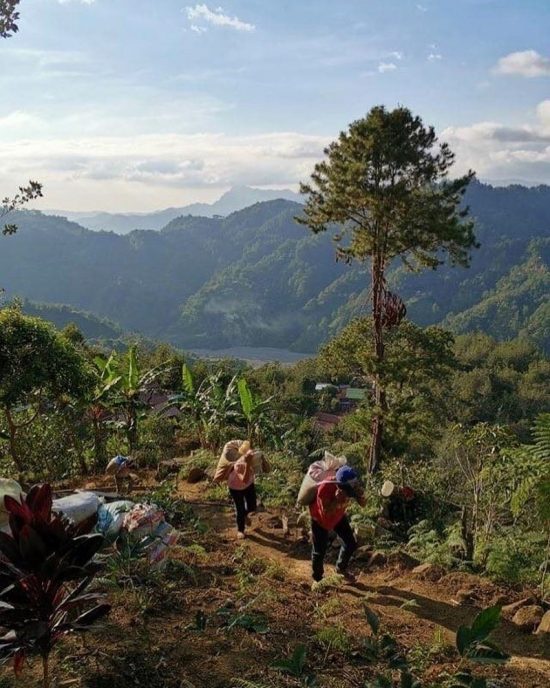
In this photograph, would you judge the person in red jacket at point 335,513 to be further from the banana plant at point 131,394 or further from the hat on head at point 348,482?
the banana plant at point 131,394

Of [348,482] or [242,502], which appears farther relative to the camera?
[242,502]

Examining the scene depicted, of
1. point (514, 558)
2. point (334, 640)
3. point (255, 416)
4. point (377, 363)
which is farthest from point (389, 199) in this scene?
point (334, 640)

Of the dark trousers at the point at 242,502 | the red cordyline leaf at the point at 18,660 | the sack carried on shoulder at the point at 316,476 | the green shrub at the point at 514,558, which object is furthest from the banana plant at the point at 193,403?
the red cordyline leaf at the point at 18,660

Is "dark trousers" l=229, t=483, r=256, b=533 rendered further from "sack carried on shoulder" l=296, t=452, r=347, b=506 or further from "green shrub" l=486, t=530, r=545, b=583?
"green shrub" l=486, t=530, r=545, b=583

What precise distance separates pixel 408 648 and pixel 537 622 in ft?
3.77

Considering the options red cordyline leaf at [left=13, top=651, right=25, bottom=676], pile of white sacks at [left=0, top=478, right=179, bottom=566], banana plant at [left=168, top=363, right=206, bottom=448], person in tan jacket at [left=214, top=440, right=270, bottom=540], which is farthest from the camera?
banana plant at [left=168, top=363, right=206, bottom=448]

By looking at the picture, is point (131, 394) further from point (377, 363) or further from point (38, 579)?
point (38, 579)

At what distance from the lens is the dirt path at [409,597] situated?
12.7ft

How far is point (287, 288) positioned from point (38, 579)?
174m

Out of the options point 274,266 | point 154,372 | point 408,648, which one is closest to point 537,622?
point 408,648

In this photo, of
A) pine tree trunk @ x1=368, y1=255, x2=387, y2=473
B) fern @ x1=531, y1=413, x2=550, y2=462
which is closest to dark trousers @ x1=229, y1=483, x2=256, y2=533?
fern @ x1=531, y1=413, x2=550, y2=462

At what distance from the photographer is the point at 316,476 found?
5.11m

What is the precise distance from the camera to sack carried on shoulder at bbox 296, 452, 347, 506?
5.05m

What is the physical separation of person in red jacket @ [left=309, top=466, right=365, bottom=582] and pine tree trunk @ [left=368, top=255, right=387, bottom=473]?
671 centimetres
